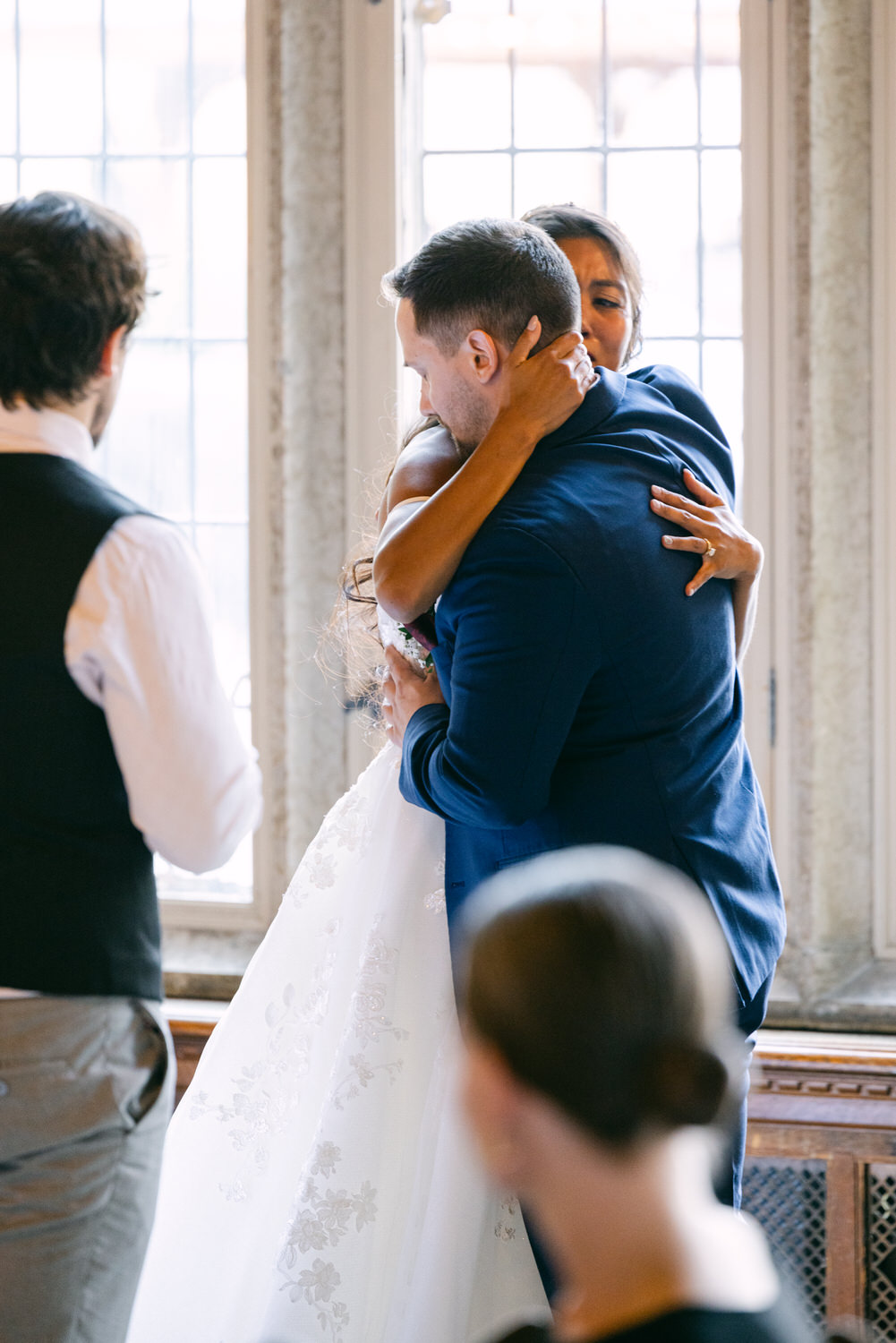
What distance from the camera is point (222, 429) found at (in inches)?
122

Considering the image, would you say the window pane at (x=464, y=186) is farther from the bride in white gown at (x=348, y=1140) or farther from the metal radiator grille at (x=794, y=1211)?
the metal radiator grille at (x=794, y=1211)

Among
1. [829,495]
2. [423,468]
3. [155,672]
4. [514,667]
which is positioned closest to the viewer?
[155,672]

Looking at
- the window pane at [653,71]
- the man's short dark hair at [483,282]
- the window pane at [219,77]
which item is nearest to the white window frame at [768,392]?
the window pane at [653,71]

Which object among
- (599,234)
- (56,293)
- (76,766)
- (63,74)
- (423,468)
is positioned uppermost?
(63,74)

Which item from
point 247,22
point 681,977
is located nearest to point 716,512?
point 681,977

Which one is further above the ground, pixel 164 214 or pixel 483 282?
pixel 164 214

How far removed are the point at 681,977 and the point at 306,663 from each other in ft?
7.46

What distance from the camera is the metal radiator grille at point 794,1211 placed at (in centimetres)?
262

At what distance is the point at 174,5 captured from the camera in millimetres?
3047

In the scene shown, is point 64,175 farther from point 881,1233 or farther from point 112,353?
point 881,1233

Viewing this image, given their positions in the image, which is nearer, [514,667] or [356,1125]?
[514,667]

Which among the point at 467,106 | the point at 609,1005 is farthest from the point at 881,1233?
the point at 467,106

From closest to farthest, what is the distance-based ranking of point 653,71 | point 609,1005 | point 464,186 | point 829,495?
point 609,1005
point 829,495
point 653,71
point 464,186

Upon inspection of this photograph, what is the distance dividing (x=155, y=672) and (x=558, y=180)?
2.13 metres
